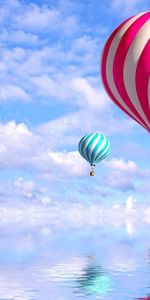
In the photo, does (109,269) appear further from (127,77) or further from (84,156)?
(127,77)

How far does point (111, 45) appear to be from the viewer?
37500 mm

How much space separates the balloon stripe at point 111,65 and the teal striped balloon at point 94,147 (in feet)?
90.4

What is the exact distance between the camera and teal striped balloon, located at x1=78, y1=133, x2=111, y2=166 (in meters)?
66.7

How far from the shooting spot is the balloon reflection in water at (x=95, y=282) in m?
43.9

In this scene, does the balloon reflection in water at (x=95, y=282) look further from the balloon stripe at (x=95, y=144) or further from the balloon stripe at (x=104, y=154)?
the balloon stripe at (x=95, y=144)

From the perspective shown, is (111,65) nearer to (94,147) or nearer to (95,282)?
(95,282)

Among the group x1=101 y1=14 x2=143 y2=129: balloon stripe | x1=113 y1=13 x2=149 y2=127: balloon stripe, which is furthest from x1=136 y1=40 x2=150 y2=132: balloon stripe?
x1=101 y1=14 x2=143 y2=129: balloon stripe

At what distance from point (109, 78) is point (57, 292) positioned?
14353 millimetres

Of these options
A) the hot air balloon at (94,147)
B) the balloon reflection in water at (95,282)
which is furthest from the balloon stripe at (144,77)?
the hot air balloon at (94,147)

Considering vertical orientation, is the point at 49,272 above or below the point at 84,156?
below

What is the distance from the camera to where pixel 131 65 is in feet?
119

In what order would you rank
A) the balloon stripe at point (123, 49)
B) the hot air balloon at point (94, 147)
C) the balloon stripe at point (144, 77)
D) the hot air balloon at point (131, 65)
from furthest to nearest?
the hot air balloon at point (94, 147) < the balloon stripe at point (123, 49) < the hot air balloon at point (131, 65) < the balloon stripe at point (144, 77)

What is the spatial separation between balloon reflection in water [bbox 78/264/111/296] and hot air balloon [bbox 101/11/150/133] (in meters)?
11.8

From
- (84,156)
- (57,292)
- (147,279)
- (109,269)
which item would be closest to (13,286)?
(57,292)
